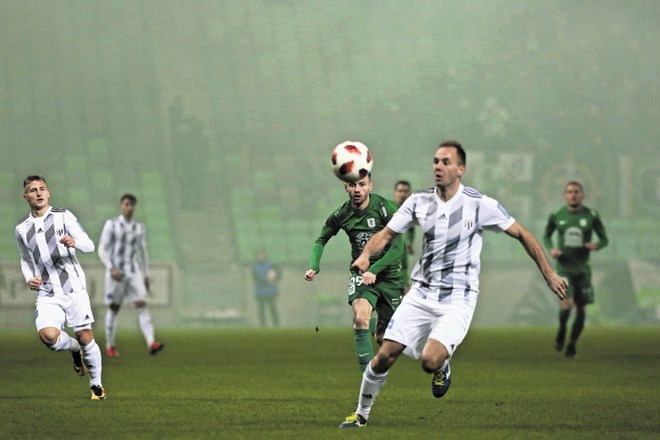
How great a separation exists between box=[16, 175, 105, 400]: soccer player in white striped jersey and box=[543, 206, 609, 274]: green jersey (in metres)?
8.83

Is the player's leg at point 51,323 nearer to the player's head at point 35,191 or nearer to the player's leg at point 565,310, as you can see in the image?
the player's head at point 35,191

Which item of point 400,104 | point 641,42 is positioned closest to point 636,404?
point 400,104

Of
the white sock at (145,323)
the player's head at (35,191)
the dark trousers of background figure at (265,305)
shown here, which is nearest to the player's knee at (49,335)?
the player's head at (35,191)

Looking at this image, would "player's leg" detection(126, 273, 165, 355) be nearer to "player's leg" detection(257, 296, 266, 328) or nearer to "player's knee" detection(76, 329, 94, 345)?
"player's knee" detection(76, 329, 94, 345)

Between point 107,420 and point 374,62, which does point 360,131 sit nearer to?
point 374,62

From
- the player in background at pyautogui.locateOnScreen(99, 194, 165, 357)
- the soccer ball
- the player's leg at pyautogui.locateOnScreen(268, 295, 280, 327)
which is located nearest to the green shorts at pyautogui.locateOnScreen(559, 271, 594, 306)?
the player in background at pyautogui.locateOnScreen(99, 194, 165, 357)

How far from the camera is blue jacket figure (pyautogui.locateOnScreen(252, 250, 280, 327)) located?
3653 cm

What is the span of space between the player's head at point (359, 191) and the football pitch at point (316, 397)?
1927mm

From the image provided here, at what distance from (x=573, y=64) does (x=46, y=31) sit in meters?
16.8

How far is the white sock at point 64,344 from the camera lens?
1187 centimetres

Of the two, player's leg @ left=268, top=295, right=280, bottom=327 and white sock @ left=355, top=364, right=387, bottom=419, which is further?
player's leg @ left=268, top=295, right=280, bottom=327

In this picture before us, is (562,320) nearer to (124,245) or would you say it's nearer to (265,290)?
(124,245)

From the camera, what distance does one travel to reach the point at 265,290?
120ft

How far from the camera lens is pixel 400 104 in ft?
129
